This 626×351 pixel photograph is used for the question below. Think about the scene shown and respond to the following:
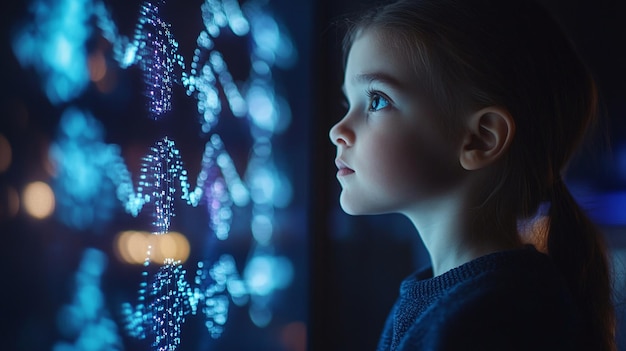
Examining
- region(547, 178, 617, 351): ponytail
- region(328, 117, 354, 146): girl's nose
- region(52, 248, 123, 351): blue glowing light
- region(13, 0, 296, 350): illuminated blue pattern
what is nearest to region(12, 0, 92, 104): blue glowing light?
region(13, 0, 296, 350): illuminated blue pattern

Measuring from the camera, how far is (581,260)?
72 centimetres

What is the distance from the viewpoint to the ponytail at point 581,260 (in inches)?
28.3

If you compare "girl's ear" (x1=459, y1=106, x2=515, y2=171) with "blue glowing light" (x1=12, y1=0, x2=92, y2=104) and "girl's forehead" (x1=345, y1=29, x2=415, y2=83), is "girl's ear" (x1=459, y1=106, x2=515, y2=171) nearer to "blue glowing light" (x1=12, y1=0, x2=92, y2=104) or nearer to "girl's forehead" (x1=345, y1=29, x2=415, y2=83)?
"girl's forehead" (x1=345, y1=29, x2=415, y2=83)

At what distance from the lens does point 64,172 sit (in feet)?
1.28

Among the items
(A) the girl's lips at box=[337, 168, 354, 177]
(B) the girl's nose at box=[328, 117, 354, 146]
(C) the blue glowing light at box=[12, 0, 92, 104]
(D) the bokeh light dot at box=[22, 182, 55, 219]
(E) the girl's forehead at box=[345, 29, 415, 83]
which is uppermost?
(E) the girl's forehead at box=[345, 29, 415, 83]

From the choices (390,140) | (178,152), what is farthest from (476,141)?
(178,152)

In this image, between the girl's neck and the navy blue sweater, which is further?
the girl's neck

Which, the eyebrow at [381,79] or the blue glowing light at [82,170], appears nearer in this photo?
the blue glowing light at [82,170]

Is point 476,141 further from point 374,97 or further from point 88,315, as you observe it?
point 88,315

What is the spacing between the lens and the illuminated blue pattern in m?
0.40

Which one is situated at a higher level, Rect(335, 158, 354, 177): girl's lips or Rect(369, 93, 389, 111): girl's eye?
Rect(369, 93, 389, 111): girl's eye

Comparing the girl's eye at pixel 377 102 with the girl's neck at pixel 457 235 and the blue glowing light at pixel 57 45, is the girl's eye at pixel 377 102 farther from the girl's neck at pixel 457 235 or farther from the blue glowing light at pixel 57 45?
the blue glowing light at pixel 57 45

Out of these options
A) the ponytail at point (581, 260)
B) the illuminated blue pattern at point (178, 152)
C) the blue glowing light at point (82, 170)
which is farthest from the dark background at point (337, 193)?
the blue glowing light at point (82, 170)

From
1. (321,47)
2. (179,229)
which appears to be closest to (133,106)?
(179,229)
